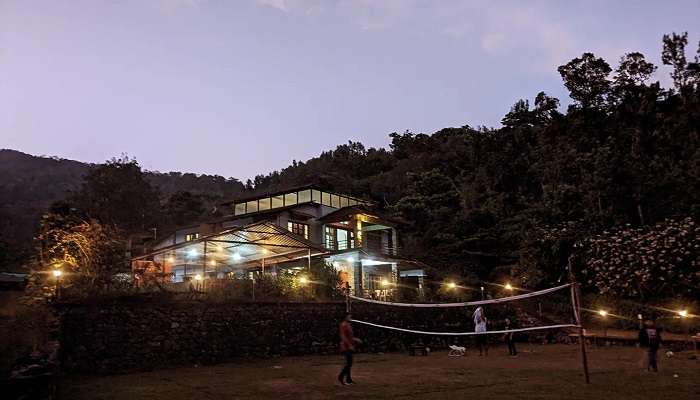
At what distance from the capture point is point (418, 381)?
40.3 feet

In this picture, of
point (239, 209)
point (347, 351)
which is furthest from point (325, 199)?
point (347, 351)

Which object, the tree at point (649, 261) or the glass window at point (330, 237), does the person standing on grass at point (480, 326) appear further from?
the glass window at point (330, 237)

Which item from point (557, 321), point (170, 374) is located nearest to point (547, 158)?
point (557, 321)

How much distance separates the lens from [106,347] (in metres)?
15.8

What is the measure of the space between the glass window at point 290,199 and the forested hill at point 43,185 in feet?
67.5

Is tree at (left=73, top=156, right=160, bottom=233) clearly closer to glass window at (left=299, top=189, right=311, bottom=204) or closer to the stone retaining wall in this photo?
glass window at (left=299, top=189, right=311, bottom=204)

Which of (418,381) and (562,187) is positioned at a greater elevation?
(562,187)

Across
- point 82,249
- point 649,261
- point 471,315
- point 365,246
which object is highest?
point 365,246

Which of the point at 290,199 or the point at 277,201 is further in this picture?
the point at 290,199

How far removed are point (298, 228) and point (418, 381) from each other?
24611mm

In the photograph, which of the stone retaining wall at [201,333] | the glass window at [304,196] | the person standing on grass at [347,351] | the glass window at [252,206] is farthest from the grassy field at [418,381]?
the glass window at [252,206]

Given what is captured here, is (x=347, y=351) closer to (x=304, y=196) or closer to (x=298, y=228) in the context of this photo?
(x=298, y=228)

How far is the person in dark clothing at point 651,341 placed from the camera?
13.0 meters

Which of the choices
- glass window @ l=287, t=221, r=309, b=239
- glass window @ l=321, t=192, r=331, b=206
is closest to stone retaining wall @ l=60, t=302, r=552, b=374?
glass window @ l=287, t=221, r=309, b=239
